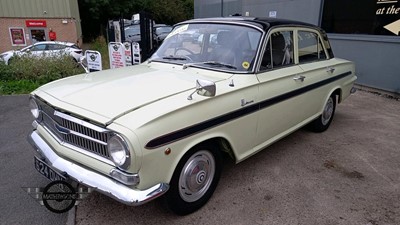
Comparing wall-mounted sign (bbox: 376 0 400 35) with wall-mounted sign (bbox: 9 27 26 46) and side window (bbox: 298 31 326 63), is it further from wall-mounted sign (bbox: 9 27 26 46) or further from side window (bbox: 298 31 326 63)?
wall-mounted sign (bbox: 9 27 26 46)

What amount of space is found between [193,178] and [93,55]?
18.5 feet

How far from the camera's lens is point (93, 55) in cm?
737

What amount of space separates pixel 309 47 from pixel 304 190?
7.19 ft

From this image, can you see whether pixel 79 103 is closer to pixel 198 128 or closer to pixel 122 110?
pixel 122 110

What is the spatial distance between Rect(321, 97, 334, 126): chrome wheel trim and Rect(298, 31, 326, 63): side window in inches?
30.8

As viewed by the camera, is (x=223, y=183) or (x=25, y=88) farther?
(x=25, y=88)

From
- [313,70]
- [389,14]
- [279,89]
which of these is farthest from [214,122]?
[389,14]

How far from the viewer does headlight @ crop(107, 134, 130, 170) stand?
2148mm

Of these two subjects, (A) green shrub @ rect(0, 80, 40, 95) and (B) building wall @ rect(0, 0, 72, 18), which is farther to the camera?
(B) building wall @ rect(0, 0, 72, 18)

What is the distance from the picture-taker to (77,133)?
2479 millimetres

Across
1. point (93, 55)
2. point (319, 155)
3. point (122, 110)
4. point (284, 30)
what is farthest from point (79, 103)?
point (93, 55)

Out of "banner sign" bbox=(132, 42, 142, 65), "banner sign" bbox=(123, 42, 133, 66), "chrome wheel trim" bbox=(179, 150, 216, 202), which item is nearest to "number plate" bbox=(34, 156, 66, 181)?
"chrome wheel trim" bbox=(179, 150, 216, 202)

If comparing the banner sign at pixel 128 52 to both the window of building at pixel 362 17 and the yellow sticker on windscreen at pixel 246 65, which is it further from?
the window of building at pixel 362 17

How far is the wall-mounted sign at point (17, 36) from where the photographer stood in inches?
801
